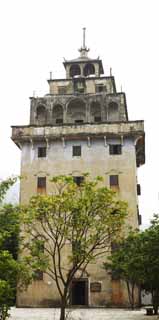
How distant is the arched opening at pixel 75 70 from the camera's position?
1844 inches

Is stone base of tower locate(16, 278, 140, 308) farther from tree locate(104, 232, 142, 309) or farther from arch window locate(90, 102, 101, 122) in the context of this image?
arch window locate(90, 102, 101, 122)

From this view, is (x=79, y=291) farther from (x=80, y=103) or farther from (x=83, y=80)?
(x=83, y=80)

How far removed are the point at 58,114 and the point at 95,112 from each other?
12.4 ft

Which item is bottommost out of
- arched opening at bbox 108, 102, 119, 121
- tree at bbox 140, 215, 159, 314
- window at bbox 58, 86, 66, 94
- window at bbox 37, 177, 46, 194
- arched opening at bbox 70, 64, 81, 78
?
tree at bbox 140, 215, 159, 314

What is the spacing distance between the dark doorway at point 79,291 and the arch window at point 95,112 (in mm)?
15602

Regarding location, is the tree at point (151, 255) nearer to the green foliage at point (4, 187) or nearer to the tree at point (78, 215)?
the tree at point (78, 215)

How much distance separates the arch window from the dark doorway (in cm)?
1560

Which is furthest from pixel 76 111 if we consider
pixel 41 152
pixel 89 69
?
pixel 89 69

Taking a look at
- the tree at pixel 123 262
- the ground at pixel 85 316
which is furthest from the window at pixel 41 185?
the ground at pixel 85 316

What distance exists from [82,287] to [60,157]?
11.7m

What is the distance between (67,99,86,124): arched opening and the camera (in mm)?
42188

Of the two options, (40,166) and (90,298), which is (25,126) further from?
(90,298)

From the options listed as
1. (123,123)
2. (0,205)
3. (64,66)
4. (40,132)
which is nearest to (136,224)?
(123,123)

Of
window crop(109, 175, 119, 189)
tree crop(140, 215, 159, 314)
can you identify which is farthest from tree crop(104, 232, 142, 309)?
tree crop(140, 215, 159, 314)
